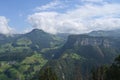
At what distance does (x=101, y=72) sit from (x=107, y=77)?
20.5 metres

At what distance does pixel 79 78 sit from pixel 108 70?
76.5 ft

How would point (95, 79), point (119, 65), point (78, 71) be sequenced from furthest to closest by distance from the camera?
point (119, 65), point (95, 79), point (78, 71)

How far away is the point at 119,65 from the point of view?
117062 millimetres

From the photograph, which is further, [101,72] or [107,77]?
[107,77]

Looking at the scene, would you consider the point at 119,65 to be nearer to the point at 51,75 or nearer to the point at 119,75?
the point at 119,75

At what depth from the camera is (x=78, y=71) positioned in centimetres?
9681

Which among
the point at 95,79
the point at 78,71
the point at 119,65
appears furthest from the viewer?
the point at 119,65

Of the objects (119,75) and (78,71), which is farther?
(119,75)

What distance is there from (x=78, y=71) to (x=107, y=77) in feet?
80.8

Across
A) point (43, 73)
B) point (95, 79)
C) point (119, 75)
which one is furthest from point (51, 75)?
point (119, 75)

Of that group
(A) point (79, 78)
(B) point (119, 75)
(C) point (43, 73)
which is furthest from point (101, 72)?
(C) point (43, 73)

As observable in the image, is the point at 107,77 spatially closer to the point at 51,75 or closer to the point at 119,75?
the point at 119,75

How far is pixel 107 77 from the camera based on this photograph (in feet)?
385

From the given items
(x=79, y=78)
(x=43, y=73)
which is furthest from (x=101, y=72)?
(x=43, y=73)
